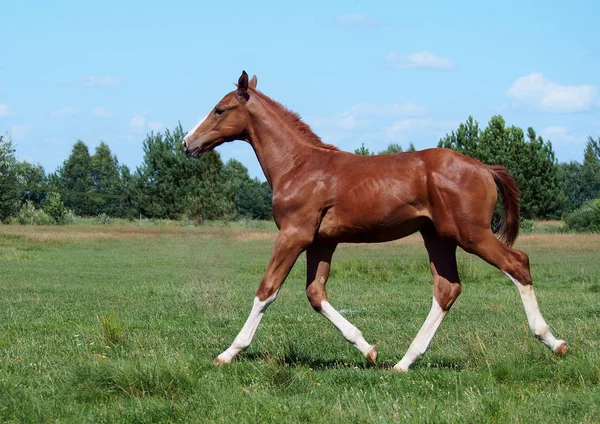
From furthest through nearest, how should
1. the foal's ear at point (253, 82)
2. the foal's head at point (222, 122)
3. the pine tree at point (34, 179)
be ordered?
the pine tree at point (34, 179)
the foal's ear at point (253, 82)
the foal's head at point (222, 122)

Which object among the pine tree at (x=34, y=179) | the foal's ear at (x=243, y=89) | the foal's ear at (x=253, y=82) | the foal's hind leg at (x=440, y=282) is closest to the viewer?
the foal's hind leg at (x=440, y=282)

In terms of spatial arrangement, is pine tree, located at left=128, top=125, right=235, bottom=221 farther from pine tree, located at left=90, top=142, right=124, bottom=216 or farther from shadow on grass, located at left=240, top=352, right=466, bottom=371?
→ shadow on grass, located at left=240, top=352, right=466, bottom=371

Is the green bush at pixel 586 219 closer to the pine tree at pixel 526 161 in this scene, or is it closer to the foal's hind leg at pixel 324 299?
the pine tree at pixel 526 161

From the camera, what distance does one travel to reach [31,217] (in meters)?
52.0

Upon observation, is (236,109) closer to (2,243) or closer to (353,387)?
(353,387)

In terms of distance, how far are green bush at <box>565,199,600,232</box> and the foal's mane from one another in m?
45.7

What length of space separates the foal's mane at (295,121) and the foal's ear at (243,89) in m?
0.14

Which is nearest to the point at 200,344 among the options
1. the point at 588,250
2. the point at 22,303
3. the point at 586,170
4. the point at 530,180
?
the point at 22,303

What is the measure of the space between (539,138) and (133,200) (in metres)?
34.1

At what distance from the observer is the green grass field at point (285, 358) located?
509cm

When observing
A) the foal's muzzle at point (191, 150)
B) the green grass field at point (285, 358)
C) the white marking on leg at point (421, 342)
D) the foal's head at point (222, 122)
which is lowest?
the green grass field at point (285, 358)

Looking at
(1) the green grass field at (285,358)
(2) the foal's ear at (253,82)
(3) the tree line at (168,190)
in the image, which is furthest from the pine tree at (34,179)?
A: (2) the foal's ear at (253,82)

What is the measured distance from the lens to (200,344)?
318 inches

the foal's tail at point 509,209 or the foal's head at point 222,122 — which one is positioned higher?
the foal's head at point 222,122
